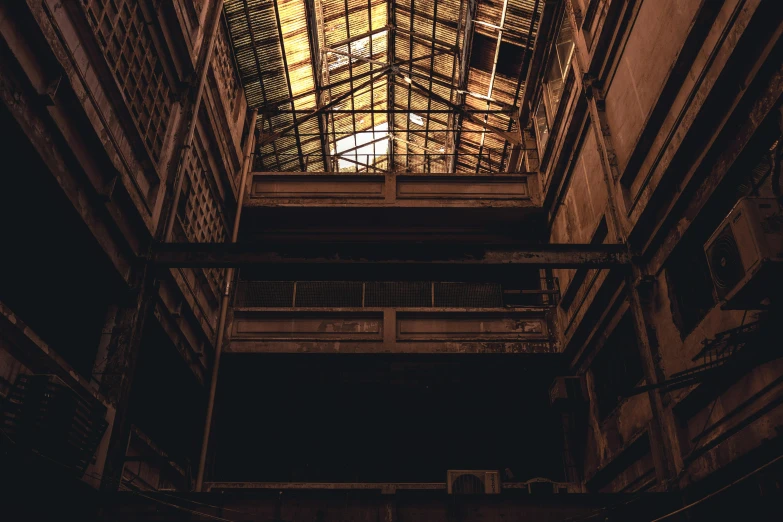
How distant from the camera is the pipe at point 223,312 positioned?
35.4 ft

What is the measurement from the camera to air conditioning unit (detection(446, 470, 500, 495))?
941 centimetres

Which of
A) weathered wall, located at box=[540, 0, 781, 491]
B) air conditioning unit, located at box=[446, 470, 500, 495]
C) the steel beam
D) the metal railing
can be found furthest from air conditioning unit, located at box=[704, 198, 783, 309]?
the metal railing

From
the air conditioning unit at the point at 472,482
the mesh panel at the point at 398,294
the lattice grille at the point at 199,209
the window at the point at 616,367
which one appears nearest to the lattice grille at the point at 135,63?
the lattice grille at the point at 199,209

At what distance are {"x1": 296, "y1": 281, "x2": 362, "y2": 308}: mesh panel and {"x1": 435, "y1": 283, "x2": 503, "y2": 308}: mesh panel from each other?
1.78 metres

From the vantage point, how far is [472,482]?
31.2 feet

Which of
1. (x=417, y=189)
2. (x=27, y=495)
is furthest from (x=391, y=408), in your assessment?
(x=27, y=495)

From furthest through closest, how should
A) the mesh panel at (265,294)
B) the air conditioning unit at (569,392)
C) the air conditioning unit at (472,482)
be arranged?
the mesh panel at (265,294) → the air conditioning unit at (569,392) → the air conditioning unit at (472,482)

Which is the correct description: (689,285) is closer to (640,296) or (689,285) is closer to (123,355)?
(640,296)

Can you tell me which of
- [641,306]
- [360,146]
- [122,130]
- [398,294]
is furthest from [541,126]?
[122,130]

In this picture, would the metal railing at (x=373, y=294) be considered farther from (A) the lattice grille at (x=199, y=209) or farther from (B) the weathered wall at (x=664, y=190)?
(B) the weathered wall at (x=664, y=190)

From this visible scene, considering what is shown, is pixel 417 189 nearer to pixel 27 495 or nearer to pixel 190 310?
pixel 190 310

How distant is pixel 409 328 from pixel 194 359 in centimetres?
421

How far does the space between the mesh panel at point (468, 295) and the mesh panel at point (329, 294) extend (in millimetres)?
1782

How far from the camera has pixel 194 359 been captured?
11.2m
